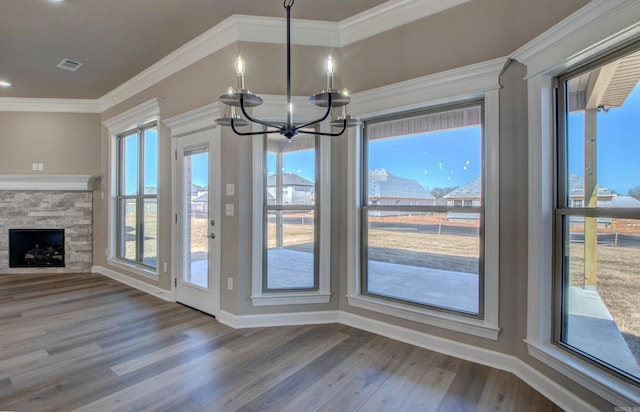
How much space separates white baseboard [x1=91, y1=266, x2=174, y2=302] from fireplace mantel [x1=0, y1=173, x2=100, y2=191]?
1409mm

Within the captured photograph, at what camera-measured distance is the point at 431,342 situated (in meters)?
2.68

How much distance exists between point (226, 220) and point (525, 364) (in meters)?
2.74

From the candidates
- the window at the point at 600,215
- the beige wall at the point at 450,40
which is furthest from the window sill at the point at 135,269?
the window at the point at 600,215

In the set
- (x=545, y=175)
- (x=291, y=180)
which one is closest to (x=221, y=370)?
(x=291, y=180)

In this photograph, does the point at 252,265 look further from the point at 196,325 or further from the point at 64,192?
the point at 64,192

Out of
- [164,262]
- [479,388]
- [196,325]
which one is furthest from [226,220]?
[479,388]

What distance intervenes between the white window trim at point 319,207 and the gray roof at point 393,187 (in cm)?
43

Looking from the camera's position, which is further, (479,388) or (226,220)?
(226,220)

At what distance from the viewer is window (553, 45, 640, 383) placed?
1.73 m

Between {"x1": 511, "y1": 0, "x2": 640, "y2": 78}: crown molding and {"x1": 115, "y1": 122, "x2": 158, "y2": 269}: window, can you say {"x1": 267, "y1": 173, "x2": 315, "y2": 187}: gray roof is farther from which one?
{"x1": 115, "y1": 122, "x2": 158, "y2": 269}: window

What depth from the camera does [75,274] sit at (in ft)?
17.7

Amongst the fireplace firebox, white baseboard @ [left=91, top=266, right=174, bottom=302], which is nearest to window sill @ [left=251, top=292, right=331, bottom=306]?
white baseboard @ [left=91, top=266, right=174, bottom=302]

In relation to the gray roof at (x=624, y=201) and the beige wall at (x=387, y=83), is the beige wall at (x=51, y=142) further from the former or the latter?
the gray roof at (x=624, y=201)

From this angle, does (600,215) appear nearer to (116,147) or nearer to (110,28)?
(110,28)
